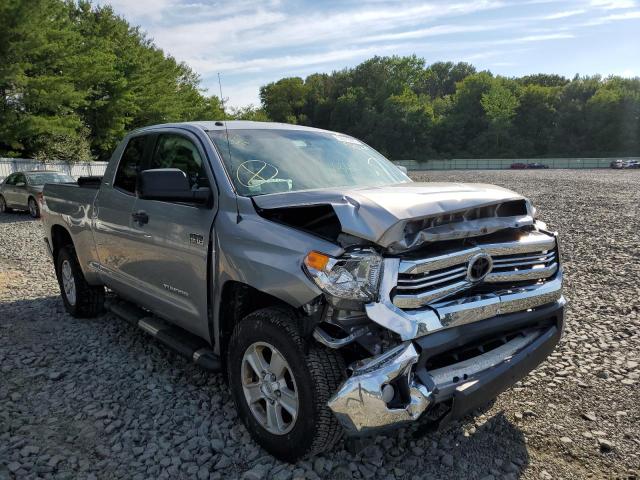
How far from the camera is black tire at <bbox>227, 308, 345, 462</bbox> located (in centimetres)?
252

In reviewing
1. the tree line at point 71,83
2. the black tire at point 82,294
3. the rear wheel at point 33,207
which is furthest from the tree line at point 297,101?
the black tire at point 82,294

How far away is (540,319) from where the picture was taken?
295 cm

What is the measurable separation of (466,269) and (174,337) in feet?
7.29

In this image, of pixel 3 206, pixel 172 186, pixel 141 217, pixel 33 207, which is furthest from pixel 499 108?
pixel 172 186

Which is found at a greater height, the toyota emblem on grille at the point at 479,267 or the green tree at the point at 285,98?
the green tree at the point at 285,98

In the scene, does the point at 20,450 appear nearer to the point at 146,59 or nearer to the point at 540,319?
the point at 540,319

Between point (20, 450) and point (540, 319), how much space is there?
3.22 metres

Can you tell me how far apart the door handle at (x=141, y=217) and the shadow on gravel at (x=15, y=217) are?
42.8 ft

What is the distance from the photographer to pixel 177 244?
11.6 ft

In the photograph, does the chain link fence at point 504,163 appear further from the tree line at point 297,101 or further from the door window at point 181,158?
the door window at point 181,158

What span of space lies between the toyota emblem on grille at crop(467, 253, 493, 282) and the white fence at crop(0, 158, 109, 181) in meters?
20.2

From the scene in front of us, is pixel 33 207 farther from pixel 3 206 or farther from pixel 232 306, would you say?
pixel 232 306

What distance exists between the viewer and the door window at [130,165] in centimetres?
448

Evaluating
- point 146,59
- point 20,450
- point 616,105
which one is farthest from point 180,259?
point 616,105
